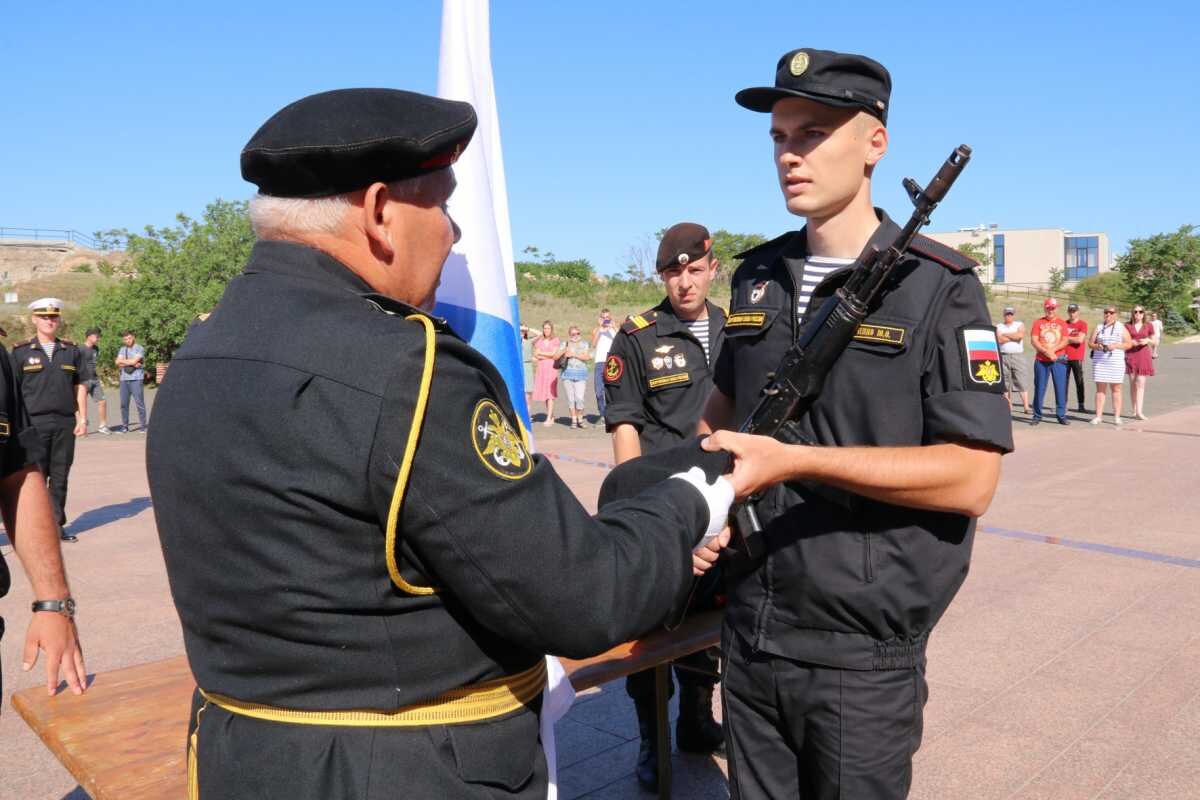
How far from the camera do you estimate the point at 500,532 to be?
52.1 inches

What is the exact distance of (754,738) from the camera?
7.74ft

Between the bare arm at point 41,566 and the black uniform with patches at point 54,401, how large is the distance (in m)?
6.03

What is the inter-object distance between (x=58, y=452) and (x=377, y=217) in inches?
330

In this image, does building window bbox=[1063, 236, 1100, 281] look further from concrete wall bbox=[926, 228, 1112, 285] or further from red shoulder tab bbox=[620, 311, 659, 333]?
red shoulder tab bbox=[620, 311, 659, 333]

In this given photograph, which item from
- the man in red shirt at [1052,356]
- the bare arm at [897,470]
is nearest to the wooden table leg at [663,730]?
the bare arm at [897,470]

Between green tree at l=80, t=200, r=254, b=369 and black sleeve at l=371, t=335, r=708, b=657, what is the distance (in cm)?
2815

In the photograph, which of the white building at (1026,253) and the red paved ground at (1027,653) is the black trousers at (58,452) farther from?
the white building at (1026,253)

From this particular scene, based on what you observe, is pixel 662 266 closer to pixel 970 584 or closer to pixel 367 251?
pixel 367 251

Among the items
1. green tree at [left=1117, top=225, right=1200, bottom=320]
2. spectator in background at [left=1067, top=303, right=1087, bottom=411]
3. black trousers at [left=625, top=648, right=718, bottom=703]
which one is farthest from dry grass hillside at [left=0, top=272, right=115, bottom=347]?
green tree at [left=1117, top=225, right=1200, bottom=320]

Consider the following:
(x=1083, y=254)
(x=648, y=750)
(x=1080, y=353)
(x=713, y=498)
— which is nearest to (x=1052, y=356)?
(x=1080, y=353)

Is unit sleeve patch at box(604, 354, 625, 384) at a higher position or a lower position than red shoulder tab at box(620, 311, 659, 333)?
lower

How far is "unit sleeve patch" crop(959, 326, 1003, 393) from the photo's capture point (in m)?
2.07

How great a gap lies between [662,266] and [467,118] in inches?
115

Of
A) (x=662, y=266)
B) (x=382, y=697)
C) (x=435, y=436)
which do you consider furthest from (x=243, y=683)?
(x=662, y=266)
